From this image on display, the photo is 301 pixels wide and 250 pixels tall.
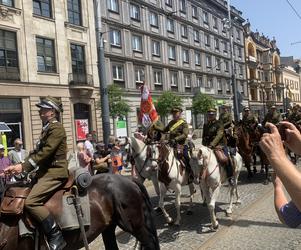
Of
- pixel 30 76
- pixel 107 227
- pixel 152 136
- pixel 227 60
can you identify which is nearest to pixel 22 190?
pixel 107 227

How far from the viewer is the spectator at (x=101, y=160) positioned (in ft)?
37.9

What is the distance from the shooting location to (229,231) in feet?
25.0

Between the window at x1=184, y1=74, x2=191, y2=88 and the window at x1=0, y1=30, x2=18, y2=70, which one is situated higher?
the window at x1=0, y1=30, x2=18, y2=70

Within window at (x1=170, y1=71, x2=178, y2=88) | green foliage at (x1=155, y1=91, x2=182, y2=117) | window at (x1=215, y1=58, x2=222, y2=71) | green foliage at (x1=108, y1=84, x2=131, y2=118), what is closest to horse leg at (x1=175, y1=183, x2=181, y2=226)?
green foliage at (x1=108, y1=84, x2=131, y2=118)

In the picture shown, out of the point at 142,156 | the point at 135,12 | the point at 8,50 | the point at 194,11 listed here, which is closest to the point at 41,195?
the point at 142,156

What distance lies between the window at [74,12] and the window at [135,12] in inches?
290

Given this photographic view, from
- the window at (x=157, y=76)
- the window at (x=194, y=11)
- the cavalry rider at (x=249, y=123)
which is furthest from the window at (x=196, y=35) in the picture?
A: the cavalry rider at (x=249, y=123)

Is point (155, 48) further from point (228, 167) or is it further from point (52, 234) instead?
point (52, 234)

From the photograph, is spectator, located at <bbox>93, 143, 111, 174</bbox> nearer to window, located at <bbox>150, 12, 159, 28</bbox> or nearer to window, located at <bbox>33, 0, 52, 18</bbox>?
window, located at <bbox>33, 0, 52, 18</bbox>

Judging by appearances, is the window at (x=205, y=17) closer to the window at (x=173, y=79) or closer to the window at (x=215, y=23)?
the window at (x=215, y=23)

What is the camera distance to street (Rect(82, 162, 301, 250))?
676cm

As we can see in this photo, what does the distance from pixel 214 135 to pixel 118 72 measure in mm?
26087

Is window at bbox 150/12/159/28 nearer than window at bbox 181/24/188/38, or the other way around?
window at bbox 150/12/159/28

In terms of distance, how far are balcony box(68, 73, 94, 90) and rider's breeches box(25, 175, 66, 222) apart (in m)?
24.1
